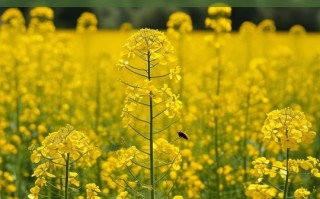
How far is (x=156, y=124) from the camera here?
6.75 m

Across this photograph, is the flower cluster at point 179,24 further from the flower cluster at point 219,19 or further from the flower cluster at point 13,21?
the flower cluster at point 13,21

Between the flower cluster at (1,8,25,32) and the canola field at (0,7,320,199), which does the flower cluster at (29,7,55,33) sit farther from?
the flower cluster at (1,8,25,32)

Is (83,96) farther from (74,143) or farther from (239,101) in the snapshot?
(74,143)

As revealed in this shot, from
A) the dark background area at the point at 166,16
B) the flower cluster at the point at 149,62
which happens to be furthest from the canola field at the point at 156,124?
the dark background area at the point at 166,16

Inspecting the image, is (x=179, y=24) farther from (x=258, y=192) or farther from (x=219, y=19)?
(x=258, y=192)

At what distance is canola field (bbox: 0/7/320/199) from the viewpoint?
3.81 m

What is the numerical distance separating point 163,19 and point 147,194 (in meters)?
9.41

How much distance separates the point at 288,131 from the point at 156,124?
310 cm

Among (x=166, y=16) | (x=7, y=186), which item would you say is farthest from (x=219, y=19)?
(x=166, y=16)

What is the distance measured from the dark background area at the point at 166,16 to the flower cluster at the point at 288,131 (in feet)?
30.3

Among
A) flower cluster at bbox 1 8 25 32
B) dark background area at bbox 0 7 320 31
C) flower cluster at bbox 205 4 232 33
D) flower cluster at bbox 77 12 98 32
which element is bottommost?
dark background area at bbox 0 7 320 31

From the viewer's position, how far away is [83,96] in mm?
8539

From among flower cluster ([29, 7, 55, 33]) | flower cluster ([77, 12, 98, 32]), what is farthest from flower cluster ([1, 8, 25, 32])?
flower cluster ([77, 12, 98, 32])

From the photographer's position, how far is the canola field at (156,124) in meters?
3.81
